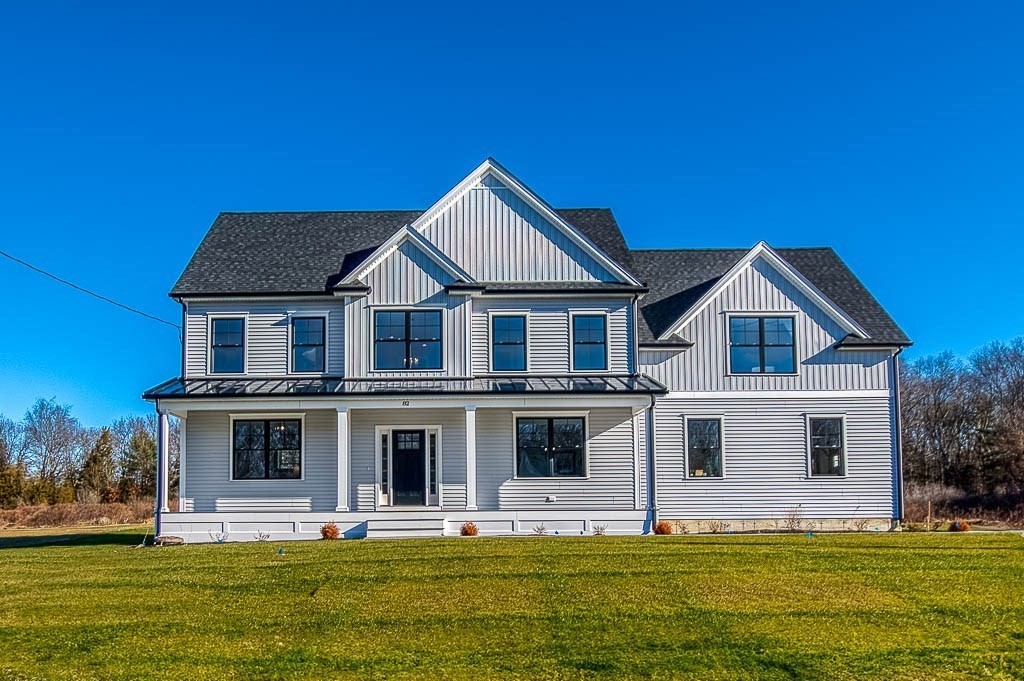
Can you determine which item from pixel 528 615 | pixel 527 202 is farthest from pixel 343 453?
pixel 528 615

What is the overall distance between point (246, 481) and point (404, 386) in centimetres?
478

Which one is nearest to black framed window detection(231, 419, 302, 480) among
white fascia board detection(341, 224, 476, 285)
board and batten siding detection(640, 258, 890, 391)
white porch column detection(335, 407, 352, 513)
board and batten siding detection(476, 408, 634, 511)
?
white porch column detection(335, 407, 352, 513)

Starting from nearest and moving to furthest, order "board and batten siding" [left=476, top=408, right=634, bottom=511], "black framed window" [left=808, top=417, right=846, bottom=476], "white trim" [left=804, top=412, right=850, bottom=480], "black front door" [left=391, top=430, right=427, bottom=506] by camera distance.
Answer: "board and batten siding" [left=476, top=408, right=634, bottom=511], "black front door" [left=391, top=430, right=427, bottom=506], "white trim" [left=804, top=412, right=850, bottom=480], "black framed window" [left=808, top=417, right=846, bottom=476]

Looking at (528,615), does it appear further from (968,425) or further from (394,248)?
(968,425)

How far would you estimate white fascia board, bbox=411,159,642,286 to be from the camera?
80.1 ft

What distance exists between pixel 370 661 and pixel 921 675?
18.7 ft

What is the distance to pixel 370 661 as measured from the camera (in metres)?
9.83

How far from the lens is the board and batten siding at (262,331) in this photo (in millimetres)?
24125

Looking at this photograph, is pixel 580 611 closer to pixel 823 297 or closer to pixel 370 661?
pixel 370 661

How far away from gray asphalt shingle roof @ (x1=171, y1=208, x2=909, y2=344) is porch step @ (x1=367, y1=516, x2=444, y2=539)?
643 cm

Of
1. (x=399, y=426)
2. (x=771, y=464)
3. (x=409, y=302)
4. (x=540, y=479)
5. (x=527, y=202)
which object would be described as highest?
(x=527, y=202)

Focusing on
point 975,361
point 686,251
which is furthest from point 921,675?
point 975,361

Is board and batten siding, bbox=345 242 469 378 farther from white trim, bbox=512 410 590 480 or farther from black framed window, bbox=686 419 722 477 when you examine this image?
black framed window, bbox=686 419 722 477

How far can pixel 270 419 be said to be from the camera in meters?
23.8
